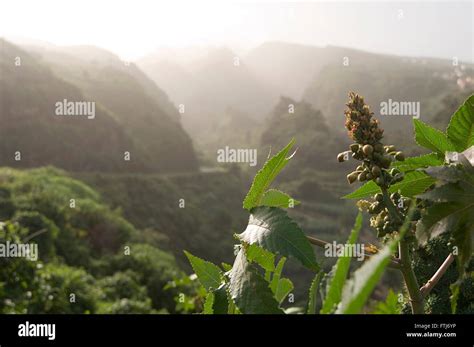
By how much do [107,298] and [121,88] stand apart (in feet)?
130

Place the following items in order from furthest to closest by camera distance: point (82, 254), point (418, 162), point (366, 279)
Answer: point (82, 254), point (418, 162), point (366, 279)

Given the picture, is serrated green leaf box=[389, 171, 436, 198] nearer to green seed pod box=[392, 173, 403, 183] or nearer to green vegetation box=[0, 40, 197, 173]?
green seed pod box=[392, 173, 403, 183]

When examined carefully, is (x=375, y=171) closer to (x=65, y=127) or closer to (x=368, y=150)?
(x=368, y=150)

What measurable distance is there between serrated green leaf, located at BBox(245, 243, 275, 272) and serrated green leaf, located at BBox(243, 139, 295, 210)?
7cm

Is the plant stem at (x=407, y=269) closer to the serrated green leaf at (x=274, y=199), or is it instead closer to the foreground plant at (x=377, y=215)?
the foreground plant at (x=377, y=215)

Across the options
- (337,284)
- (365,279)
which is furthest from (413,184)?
(365,279)

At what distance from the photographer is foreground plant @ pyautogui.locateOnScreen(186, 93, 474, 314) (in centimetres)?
66

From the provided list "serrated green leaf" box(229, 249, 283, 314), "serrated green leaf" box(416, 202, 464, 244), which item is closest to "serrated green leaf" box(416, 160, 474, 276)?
"serrated green leaf" box(416, 202, 464, 244)

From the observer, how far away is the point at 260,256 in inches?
31.0

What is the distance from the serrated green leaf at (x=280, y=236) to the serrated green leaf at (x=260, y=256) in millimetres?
31

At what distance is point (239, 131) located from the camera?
7650 centimetres

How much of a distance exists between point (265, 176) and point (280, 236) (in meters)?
0.14
